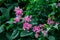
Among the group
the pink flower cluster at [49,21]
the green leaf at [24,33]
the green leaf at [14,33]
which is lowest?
the green leaf at [14,33]

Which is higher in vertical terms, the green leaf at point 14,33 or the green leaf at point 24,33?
the green leaf at point 24,33

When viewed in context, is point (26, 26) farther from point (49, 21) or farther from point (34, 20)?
point (49, 21)

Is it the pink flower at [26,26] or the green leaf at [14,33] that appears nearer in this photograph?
the pink flower at [26,26]

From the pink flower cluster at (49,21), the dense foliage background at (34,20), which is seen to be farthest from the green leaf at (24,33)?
the pink flower cluster at (49,21)

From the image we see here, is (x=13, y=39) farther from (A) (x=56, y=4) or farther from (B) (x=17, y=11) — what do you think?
(A) (x=56, y=4)

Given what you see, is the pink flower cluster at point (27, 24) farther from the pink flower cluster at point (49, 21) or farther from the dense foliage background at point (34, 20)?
the pink flower cluster at point (49, 21)

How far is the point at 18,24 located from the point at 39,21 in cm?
29

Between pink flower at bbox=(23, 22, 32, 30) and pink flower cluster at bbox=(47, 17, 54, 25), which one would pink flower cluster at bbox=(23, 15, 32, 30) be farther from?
pink flower cluster at bbox=(47, 17, 54, 25)

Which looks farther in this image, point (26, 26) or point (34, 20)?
point (34, 20)

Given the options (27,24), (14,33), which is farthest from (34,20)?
(14,33)

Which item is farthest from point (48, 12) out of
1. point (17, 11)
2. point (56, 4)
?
point (17, 11)

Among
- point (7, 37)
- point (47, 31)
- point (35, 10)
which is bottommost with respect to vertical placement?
point (7, 37)

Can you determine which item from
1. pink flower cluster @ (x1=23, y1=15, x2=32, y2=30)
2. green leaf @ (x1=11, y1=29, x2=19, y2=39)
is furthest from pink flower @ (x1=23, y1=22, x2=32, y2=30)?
green leaf @ (x1=11, y1=29, x2=19, y2=39)

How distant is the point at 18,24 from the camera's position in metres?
2.74
